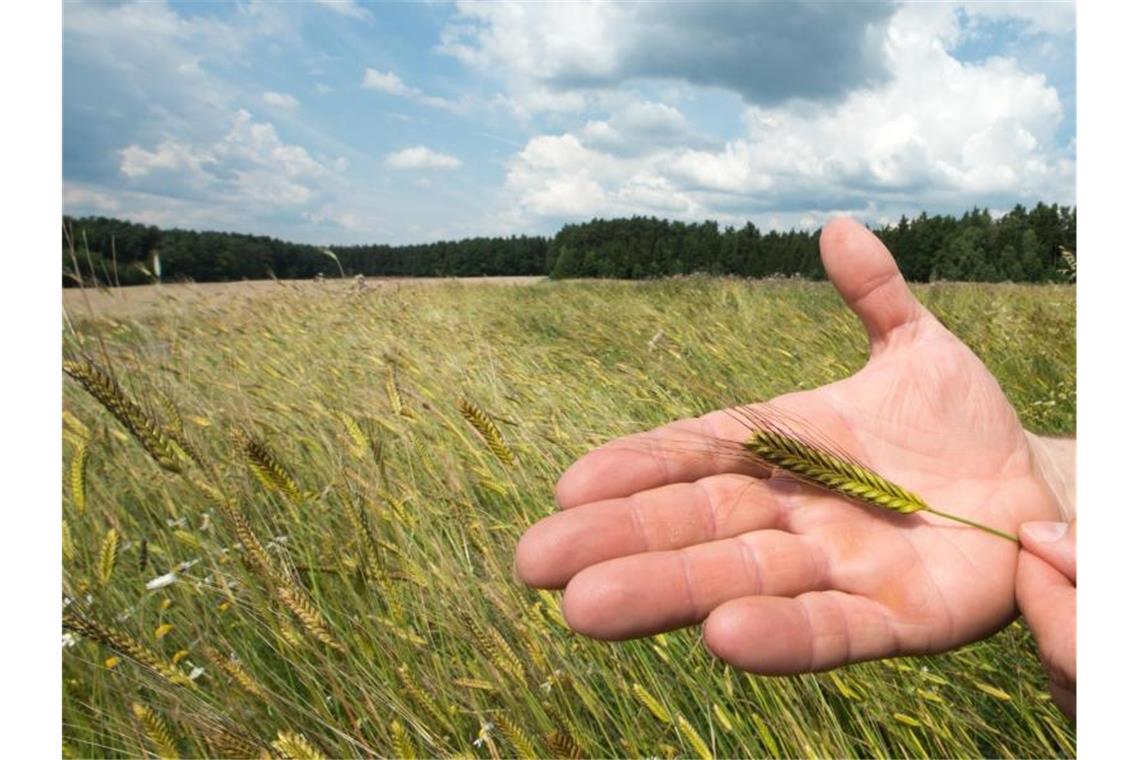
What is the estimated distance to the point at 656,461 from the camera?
1.55 meters

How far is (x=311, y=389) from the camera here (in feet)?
10.2

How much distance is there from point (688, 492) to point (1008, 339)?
12.5 feet

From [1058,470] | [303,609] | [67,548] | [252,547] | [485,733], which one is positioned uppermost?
[1058,470]

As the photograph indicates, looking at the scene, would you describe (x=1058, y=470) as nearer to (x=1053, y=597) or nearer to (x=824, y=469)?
(x=1053, y=597)

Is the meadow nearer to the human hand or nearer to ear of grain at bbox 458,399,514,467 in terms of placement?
ear of grain at bbox 458,399,514,467

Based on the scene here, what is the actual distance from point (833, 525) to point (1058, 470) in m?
0.99

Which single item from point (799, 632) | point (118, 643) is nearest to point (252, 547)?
point (118, 643)

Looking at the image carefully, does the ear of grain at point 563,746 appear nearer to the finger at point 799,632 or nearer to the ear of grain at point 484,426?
the finger at point 799,632

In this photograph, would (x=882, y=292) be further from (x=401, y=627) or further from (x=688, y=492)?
(x=401, y=627)

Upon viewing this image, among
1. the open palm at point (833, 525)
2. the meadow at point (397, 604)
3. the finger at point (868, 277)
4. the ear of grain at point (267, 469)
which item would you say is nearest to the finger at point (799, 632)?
the open palm at point (833, 525)

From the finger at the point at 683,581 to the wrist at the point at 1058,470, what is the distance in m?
0.84

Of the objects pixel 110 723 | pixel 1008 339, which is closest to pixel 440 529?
pixel 110 723

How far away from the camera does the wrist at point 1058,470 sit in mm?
1812

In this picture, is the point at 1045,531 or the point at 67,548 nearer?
the point at 1045,531
